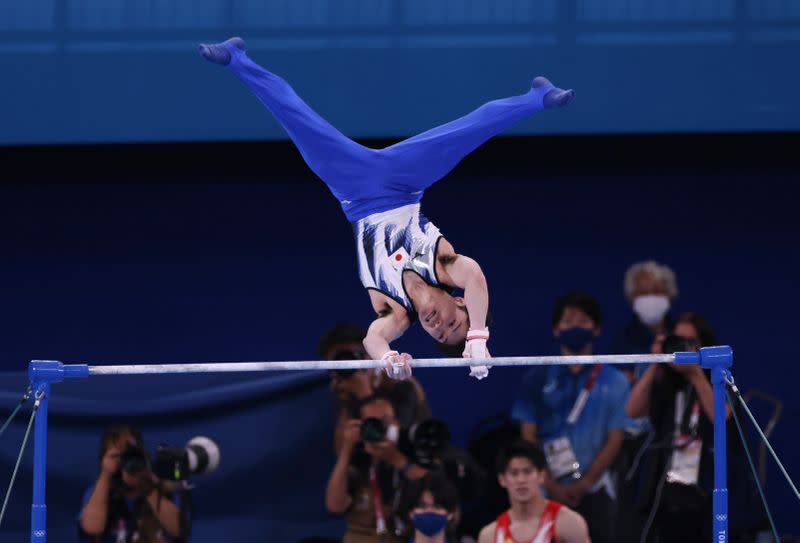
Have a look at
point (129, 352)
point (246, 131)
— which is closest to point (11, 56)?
point (246, 131)

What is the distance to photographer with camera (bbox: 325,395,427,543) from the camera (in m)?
5.62

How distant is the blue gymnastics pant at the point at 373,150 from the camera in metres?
4.89

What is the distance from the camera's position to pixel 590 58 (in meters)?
6.32

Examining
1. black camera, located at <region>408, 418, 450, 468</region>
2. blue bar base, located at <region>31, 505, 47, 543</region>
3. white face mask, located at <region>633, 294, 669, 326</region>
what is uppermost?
white face mask, located at <region>633, 294, 669, 326</region>

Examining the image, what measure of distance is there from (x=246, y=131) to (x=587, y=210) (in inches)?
75.0

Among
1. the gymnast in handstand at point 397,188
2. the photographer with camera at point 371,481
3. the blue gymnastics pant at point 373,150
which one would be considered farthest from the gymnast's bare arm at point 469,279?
the photographer with camera at point 371,481

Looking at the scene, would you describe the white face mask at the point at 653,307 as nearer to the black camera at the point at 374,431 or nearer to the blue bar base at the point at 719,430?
the black camera at the point at 374,431

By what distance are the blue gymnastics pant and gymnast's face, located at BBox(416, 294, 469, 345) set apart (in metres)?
0.40

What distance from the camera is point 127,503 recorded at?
18.2ft

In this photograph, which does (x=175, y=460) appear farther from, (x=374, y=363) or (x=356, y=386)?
(x=374, y=363)

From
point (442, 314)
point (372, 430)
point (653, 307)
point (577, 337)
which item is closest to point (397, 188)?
point (442, 314)

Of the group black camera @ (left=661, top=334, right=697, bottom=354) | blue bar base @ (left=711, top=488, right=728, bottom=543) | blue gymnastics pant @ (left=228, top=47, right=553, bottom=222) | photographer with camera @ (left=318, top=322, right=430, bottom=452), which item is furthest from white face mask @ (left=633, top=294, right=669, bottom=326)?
blue bar base @ (left=711, top=488, right=728, bottom=543)

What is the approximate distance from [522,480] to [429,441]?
1.49ft

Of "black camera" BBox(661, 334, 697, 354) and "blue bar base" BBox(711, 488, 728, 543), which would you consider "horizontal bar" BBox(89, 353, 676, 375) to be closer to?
"blue bar base" BBox(711, 488, 728, 543)
